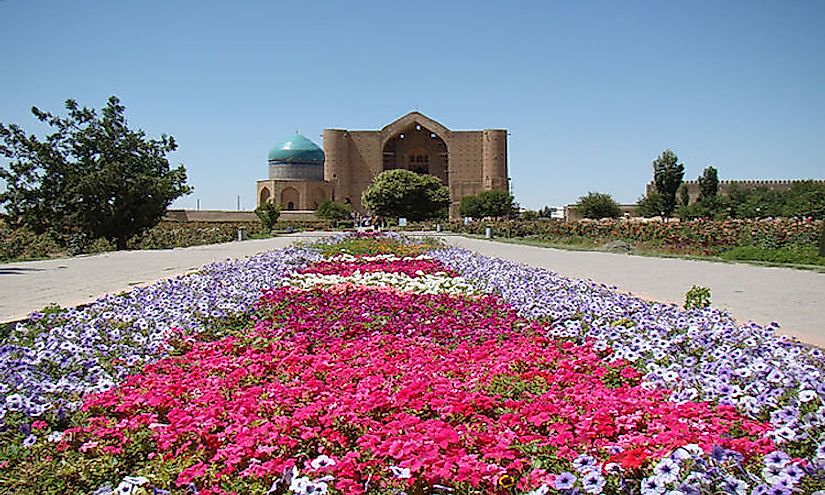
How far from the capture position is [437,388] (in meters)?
3.11

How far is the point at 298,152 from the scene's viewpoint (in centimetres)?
6119

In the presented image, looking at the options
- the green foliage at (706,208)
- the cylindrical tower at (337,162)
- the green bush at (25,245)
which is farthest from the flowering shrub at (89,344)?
the cylindrical tower at (337,162)

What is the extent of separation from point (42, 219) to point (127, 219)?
193 cm

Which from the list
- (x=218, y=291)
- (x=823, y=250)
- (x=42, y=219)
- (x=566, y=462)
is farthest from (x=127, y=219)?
(x=566, y=462)

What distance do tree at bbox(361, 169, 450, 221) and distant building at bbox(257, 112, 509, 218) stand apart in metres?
8.43

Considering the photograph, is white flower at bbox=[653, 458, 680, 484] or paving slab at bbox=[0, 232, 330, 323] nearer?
white flower at bbox=[653, 458, 680, 484]

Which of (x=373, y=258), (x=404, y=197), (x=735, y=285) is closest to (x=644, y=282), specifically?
(x=735, y=285)

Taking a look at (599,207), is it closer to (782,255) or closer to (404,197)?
(404,197)

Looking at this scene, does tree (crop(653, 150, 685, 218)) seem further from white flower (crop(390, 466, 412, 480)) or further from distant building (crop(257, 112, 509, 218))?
white flower (crop(390, 466, 412, 480))

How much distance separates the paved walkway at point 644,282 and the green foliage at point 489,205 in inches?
1275

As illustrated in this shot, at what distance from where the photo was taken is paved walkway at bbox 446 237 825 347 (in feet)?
18.8

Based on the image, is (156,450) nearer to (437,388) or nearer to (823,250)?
(437,388)

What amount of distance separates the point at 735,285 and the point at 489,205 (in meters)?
37.5

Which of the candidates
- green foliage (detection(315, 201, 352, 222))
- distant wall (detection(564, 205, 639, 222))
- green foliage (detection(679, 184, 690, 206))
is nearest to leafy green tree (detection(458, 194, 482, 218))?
distant wall (detection(564, 205, 639, 222))
